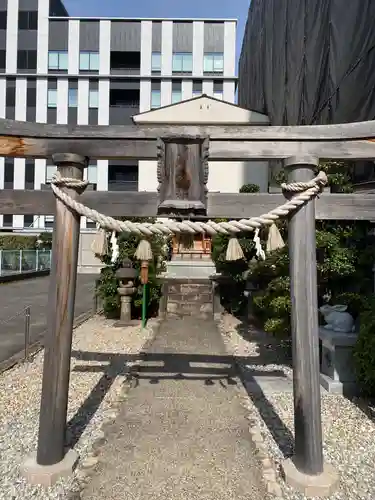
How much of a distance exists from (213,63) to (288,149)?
3619 cm

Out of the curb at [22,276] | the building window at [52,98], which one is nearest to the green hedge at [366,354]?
the curb at [22,276]

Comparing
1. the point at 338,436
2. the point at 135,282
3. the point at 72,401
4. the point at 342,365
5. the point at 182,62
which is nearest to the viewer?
the point at 338,436

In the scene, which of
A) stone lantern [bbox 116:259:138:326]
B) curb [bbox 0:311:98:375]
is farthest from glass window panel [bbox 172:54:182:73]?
curb [bbox 0:311:98:375]

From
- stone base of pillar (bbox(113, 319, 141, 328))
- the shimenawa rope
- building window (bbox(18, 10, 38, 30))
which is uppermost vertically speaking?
building window (bbox(18, 10, 38, 30))

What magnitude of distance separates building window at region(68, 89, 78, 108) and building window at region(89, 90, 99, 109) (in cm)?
121

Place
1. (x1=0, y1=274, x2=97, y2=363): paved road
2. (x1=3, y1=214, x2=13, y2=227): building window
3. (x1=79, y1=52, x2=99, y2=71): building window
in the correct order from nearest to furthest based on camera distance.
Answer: (x1=0, y1=274, x2=97, y2=363): paved road < (x1=3, y1=214, x2=13, y2=227): building window < (x1=79, y1=52, x2=99, y2=71): building window

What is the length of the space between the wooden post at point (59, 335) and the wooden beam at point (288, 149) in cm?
130

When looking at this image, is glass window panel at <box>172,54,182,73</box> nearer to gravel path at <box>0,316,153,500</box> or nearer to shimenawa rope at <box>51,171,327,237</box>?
gravel path at <box>0,316,153,500</box>

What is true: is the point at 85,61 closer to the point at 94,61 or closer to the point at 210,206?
the point at 94,61

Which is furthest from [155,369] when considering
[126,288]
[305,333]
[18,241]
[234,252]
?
[18,241]

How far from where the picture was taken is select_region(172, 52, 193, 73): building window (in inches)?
1428

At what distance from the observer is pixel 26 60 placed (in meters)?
35.9

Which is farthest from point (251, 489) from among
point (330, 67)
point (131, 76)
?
point (131, 76)

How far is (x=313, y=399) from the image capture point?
3.32m
